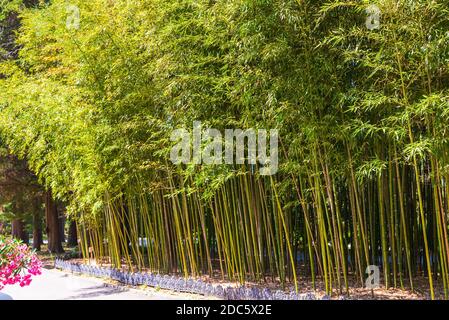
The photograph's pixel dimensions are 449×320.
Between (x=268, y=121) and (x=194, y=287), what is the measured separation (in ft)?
6.92

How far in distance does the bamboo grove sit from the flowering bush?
1994mm

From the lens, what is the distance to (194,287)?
5.64m

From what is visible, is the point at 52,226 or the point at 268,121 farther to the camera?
the point at 52,226

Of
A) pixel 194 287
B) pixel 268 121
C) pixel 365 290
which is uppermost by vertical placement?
pixel 268 121

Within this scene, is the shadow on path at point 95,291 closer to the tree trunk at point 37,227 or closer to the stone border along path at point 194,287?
the stone border along path at point 194,287

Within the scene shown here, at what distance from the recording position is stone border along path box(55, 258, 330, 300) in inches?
189

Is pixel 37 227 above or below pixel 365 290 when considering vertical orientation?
above

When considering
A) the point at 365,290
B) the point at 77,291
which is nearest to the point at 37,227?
the point at 77,291

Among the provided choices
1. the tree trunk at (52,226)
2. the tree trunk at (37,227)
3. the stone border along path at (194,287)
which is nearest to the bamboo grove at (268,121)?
the stone border along path at (194,287)

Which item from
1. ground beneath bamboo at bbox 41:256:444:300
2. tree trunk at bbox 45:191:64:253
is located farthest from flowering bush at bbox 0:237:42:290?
tree trunk at bbox 45:191:64:253

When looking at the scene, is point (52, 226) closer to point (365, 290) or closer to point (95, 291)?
point (95, 291)

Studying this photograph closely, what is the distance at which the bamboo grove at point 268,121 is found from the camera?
4.15 meters

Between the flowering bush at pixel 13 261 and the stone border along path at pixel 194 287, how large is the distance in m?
2.03
